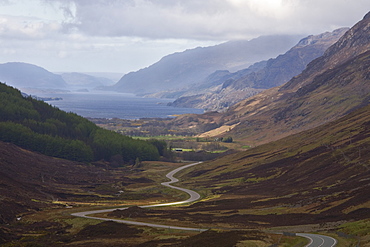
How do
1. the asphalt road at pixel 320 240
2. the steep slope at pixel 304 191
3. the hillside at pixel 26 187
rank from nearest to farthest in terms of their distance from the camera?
1. the asphalt road at pixel 320 240
2. the steep slope at pixel 304 191
3. the hillside at pixel 26 187

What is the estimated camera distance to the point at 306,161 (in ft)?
611

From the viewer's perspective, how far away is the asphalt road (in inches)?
2696

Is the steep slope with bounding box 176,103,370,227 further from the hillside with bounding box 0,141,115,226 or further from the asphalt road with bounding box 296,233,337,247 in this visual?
the hillside with bounding box 0,141,115,226

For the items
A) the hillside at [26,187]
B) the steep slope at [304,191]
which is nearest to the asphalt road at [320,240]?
the steep slope at [304,191]

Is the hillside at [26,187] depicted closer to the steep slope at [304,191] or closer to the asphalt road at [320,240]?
the steep slope at [304,191]

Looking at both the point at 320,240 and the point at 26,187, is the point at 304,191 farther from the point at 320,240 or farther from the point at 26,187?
the point at 26,187

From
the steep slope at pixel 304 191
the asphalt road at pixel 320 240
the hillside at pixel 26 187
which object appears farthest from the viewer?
the hillside at pixel 26 187

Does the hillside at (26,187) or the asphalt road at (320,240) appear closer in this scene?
the asphalt road at (320,240)

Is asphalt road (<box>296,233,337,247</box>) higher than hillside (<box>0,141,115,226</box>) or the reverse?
higher

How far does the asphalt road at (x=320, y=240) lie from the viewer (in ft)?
225

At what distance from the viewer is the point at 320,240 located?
72750 mm

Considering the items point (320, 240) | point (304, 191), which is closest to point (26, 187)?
point (304, 191)

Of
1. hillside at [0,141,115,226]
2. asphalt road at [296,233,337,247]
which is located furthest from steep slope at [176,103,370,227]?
hillside at [0,141,115,226]

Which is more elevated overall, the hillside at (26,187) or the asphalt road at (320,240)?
the asphalt road at (320,240)
